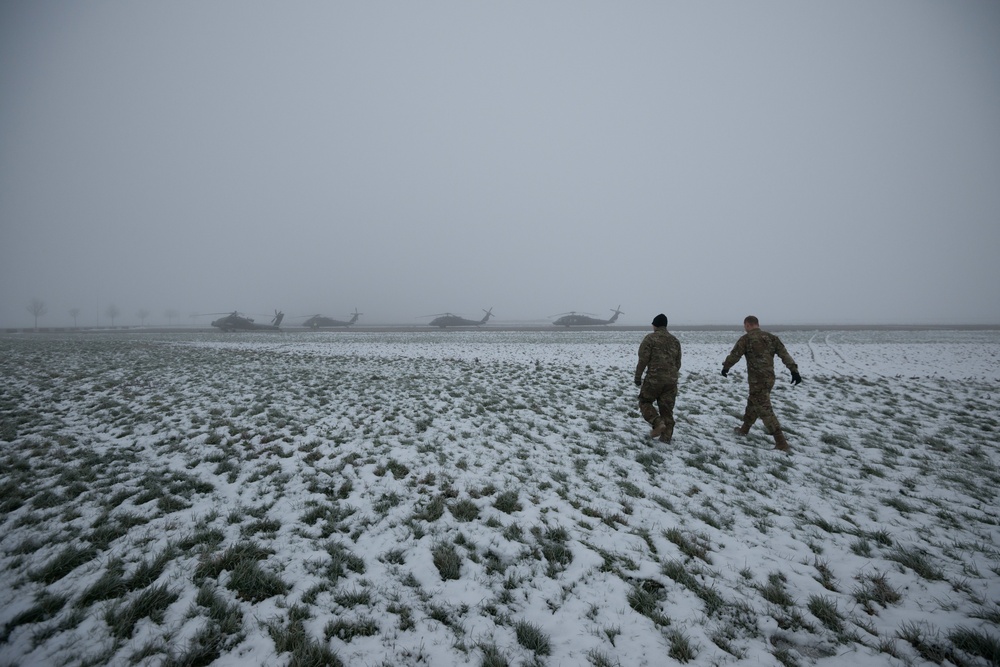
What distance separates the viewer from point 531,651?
3164 millimetres

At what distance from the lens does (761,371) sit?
25.6 ft

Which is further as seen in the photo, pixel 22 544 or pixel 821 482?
pixel 821 482

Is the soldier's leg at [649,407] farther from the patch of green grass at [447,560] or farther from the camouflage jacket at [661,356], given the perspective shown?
the patch of green grass at [447,560]

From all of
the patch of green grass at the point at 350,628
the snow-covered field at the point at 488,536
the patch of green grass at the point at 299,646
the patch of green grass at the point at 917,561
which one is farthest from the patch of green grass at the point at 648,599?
the patch of green grass at the point at 917,561

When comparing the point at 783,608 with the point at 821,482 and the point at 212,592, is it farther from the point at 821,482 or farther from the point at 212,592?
the point at 212,592

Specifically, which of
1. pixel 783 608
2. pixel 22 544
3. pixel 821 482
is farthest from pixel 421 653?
pixel 821 482

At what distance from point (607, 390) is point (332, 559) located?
953cm

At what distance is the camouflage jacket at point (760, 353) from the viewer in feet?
25.5

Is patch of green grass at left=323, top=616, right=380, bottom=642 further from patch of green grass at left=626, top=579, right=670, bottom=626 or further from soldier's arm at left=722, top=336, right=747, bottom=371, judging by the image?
soldier's arm at left=722, top=336, right=747, bottom=371

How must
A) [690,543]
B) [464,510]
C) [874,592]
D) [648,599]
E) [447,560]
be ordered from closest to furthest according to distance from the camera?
[648,599] < [874,592] < [447,560] < [690,543] < [464,510]

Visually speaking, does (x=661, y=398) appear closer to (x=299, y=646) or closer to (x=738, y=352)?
(x=738, y=352)

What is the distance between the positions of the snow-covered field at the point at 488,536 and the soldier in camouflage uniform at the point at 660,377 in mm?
481

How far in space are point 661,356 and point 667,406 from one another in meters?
1.06

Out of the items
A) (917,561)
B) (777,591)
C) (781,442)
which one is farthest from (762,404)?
(777,591)
